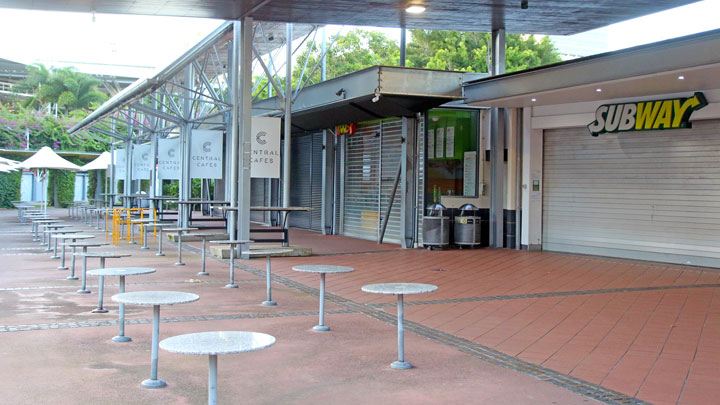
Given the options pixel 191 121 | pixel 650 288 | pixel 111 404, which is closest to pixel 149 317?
pixel 111 404

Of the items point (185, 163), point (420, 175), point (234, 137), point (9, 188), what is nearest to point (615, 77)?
point (420, 175)

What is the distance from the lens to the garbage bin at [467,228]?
14.7 metres

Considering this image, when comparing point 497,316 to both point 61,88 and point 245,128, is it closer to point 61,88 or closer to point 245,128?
point 245,128

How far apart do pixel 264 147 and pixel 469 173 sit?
189 inches

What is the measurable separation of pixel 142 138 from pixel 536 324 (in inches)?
Result: 927

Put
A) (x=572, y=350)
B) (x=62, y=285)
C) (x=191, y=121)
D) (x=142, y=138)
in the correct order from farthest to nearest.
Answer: (x=142, y=138)
(x=191, y=121)
(x=62, y=285)
(x=572, y=350)

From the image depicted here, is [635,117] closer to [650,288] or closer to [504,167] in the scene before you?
[504,167]

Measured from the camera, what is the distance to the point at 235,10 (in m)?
11.9

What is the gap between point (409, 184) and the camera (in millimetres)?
15094

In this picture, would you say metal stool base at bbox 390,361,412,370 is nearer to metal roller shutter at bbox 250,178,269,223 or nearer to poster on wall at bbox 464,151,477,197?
poster on wall at bbox 464,151,477,197

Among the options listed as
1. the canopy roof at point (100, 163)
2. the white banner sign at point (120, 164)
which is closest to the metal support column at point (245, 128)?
the white banner sign at point (120, 164)

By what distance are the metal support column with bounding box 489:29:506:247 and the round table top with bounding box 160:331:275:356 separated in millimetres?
11884

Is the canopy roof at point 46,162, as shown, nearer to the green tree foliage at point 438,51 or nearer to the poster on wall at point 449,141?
the green tree foliage at point 438,51

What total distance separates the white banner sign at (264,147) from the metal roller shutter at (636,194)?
5805mm
